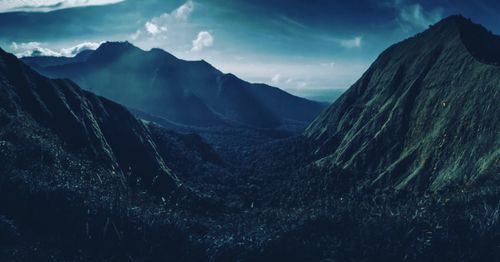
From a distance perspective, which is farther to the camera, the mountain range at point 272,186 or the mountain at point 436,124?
the mountain at point 436,124

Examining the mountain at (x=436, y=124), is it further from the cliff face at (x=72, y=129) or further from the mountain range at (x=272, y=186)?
the cliff face at (x=72, y=129)

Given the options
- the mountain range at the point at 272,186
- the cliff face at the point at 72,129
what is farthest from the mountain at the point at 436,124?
the cliff face at the point at 72,129

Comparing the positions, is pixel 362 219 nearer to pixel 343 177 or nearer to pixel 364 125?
pixel 343 177

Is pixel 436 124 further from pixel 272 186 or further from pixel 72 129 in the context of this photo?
A: pixel 72 129

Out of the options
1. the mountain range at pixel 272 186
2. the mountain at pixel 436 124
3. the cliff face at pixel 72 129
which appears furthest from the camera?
the mountain at pixel 436 124

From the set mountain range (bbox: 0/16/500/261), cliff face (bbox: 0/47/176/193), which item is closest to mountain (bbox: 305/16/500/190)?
mountain range (bbox: 0/16/500/261)

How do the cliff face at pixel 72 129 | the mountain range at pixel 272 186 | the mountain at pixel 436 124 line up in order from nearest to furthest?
the mountain range at pixel 272 186 → the cliff face at pixel 72 129 → the mountain at pixel 436 124

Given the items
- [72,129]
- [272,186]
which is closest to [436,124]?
[272,186]

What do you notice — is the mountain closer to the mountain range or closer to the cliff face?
the mountain range

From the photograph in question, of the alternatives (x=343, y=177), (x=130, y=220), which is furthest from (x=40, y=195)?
(x=343, y=177)
